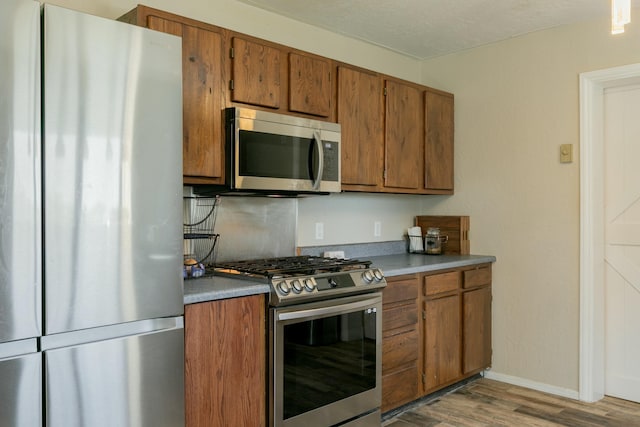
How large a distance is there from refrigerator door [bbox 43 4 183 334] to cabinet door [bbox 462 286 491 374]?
2317 mm

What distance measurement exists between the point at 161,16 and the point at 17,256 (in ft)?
4.30

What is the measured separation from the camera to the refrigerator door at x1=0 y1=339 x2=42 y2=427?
1.55 meters

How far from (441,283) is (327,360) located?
45.4 inches

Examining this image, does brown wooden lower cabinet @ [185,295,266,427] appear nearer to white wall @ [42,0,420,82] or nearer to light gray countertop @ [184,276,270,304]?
light gray countertop @ [184,276,270,304]

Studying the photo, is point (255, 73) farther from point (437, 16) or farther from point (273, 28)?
point (437, 16)

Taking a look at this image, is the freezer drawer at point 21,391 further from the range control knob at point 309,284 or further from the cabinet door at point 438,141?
the cabinet door at point 438,141

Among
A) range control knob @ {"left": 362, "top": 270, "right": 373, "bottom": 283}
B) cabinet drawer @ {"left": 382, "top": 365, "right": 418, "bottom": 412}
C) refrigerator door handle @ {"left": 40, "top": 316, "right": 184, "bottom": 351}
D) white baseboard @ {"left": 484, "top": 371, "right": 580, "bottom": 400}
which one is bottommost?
white baseboard @ {"left": 484, "top": 371, "right": 580, "bottom": 400}

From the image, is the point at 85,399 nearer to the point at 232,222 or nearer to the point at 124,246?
the point at 124,246

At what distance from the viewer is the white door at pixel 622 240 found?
11.1ft

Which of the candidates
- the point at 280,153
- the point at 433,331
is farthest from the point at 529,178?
the point at 280,153

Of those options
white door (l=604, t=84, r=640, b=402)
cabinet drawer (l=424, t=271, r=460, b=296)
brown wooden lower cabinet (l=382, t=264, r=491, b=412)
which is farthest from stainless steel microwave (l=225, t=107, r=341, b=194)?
white door (l=604, t=84, r=640, b=402)

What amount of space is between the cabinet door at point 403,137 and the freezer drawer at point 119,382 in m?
2.02

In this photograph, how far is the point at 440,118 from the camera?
393cm

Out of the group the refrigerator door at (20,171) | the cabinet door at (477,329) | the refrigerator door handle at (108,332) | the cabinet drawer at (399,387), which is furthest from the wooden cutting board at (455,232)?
the refrigerator door at (20,171)
